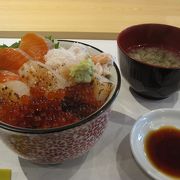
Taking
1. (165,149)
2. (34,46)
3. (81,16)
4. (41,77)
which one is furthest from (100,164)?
(81,16)

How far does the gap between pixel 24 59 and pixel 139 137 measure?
405 millimetres

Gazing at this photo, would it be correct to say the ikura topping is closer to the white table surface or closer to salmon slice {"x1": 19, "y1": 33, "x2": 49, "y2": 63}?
salmon slice {"x1": 19, "y1": 33, "x2": 49, "y2": 63}

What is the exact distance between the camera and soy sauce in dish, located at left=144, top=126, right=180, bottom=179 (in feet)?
2.70

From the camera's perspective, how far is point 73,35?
142 cm

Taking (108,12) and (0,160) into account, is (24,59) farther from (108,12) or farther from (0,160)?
(108,12)

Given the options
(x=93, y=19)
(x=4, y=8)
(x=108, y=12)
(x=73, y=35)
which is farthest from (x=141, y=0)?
(x=4, y=8)

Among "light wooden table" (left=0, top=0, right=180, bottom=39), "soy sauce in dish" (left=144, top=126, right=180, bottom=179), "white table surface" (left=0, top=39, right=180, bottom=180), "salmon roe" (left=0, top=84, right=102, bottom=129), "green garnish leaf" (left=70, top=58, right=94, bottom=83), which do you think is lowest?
"white table surface" (left=0, top=39, right=180, bottom=180)

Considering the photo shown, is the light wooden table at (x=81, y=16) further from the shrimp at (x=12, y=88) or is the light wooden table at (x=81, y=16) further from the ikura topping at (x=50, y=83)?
the shrimp at (x=12, y=88)

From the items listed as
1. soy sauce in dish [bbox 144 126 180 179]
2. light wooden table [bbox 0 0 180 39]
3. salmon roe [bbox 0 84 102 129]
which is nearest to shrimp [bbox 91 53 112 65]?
salmon roe [bbox 0 84 102 129]

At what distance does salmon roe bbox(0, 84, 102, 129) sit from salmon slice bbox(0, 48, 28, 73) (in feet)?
0.40

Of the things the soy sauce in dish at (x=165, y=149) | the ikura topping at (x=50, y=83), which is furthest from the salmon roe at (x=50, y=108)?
the soy sauce in dish at (x=165, y=149)

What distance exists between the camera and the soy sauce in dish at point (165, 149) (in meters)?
0.82

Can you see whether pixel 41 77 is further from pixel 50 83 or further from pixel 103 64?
pixel 103 64

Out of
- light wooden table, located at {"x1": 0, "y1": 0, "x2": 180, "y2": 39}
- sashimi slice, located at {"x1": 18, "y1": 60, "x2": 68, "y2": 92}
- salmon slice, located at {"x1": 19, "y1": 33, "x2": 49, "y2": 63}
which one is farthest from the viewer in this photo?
light wooden table, located at {"x1": 0, "y1": 0, "x2": 180, "y2": 39}
